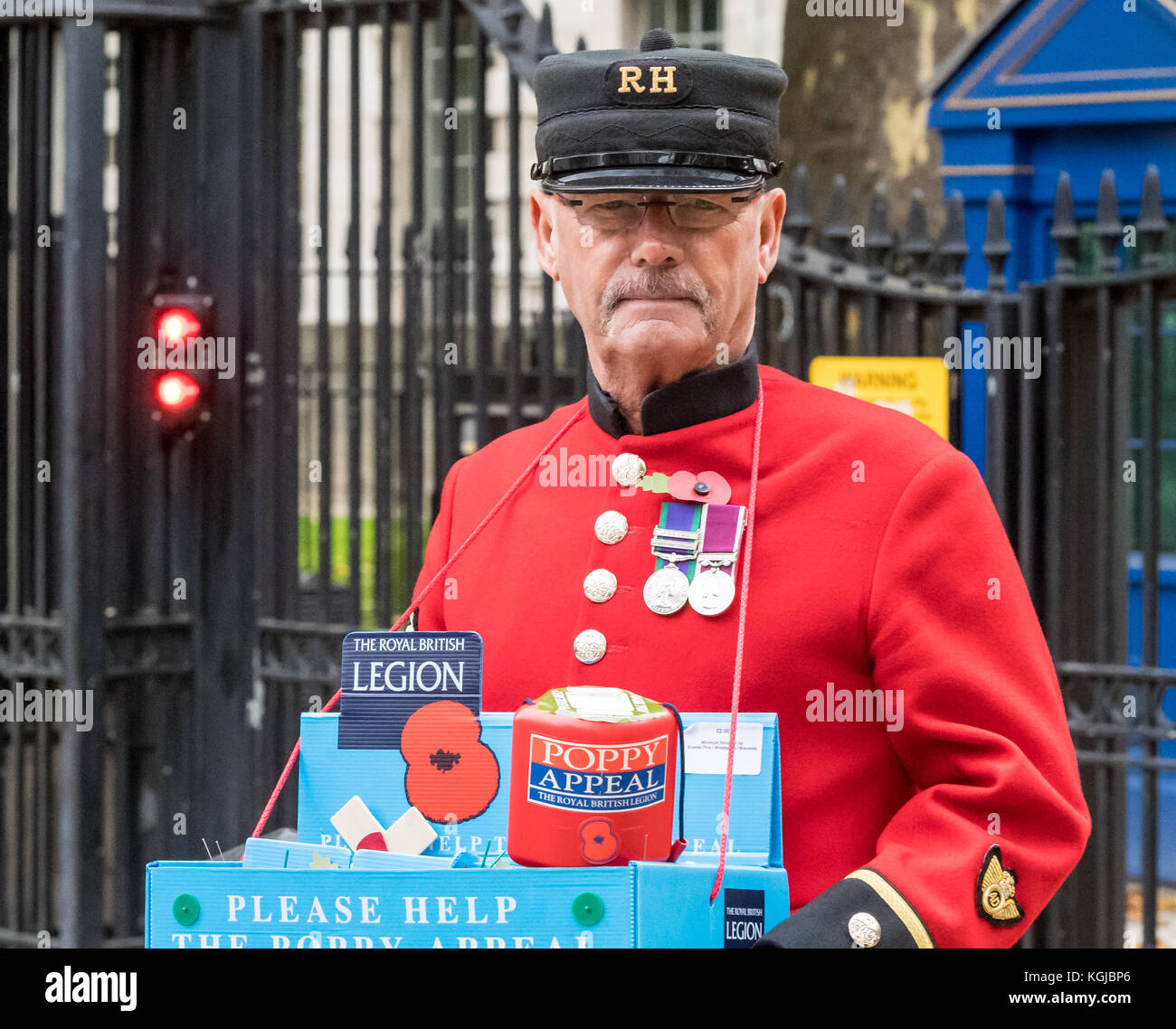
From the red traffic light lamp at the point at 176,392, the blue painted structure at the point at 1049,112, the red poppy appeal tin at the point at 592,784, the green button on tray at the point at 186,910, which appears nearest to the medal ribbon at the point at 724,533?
the red poppy appeal tin at the point at 592,784

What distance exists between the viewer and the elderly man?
204 cm

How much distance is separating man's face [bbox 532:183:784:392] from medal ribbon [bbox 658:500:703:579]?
0.21m

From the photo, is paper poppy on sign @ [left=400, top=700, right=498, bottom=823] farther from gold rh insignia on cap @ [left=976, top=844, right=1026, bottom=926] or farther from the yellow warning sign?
the yellow warning sign

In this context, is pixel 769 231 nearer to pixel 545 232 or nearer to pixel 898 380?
pixel 545 232

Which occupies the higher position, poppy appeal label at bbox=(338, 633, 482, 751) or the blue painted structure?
the blue painted structure

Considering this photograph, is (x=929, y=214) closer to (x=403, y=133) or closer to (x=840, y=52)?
(x=840, y=52)

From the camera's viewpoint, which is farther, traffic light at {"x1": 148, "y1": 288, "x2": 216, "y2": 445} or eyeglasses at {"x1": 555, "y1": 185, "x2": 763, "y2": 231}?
traffic light at {"x1": 148, "y1": 288, "x2": 216, "y2": 445}

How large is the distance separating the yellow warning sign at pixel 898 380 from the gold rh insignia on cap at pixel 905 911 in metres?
2.69

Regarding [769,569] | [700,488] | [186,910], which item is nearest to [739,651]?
[769,569]

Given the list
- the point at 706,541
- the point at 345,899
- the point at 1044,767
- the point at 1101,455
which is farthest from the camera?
the point at 1101,455

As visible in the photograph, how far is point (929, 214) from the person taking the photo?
661 cm

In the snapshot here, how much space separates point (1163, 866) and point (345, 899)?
5.18 m

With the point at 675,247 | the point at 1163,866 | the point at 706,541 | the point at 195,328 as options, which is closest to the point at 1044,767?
the point at 706,541

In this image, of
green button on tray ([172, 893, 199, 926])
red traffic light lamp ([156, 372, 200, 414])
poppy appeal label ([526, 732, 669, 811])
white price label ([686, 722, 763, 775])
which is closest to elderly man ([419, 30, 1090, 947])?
white price label ([686, 722, 763, 775])
